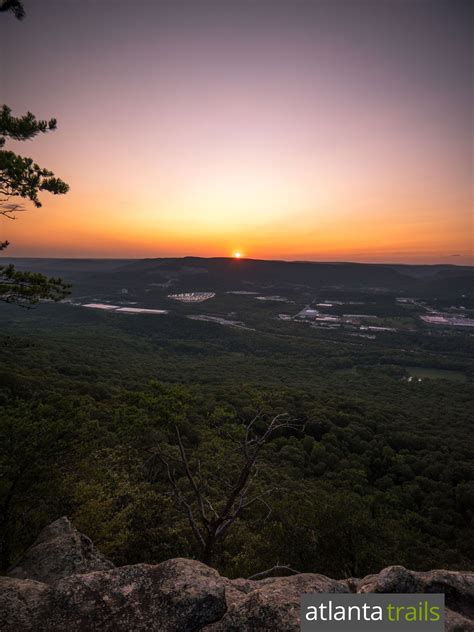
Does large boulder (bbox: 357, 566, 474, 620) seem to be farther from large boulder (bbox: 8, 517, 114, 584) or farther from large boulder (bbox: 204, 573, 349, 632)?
large boulder (bbox: 8, 517, 114, 584)

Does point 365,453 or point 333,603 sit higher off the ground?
point 333,603

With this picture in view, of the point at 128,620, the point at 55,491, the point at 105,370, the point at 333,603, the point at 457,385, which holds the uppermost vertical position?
the point at 128,620

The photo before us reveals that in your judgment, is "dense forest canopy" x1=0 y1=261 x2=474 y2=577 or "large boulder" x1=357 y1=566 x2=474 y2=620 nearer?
"large boulder" x1=357 y1=566 x2=474 y2=620

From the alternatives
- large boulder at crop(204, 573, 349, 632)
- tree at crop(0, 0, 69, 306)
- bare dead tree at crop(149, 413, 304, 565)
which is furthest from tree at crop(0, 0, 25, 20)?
large boulder at crop(204, 573, 349, 632)

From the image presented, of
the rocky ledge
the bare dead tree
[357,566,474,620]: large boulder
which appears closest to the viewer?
the rocky ledge

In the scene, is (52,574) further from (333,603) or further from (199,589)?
(333,603)

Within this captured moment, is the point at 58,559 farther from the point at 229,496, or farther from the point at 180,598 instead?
the point at 229,496

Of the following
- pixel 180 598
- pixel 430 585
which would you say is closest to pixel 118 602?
pixel 180 598

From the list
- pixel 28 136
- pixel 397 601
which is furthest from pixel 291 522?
pixel 28 136
